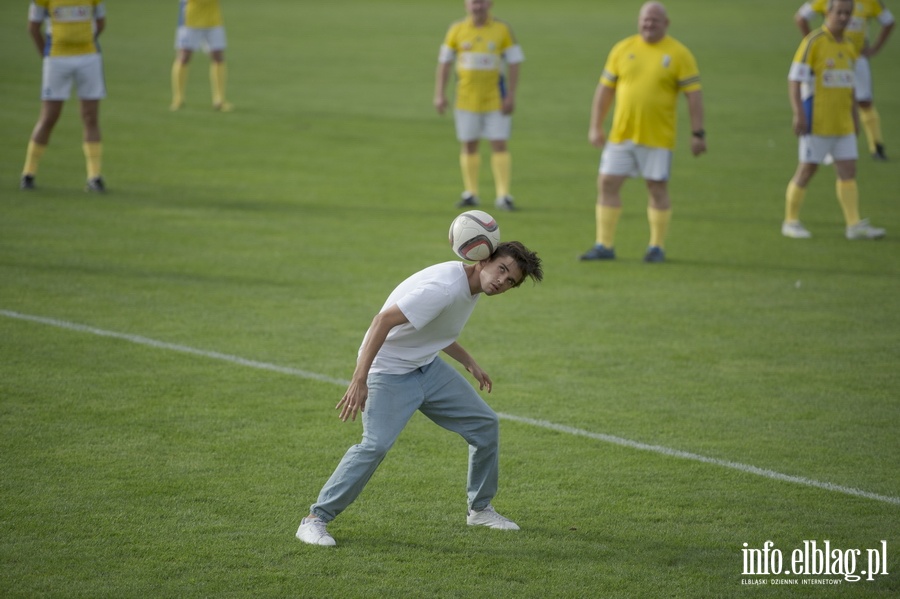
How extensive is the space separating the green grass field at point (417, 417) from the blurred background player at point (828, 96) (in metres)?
1.12

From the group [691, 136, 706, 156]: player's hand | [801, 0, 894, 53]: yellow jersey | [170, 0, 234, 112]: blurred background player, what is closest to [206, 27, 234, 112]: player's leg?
[170, 0, 234, 112]: blurred background player

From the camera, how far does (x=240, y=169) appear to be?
1742cm

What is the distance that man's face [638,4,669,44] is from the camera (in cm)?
1194

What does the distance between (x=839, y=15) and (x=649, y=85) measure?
102 inches

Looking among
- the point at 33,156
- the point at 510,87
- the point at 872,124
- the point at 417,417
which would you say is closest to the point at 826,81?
the point at 510,87

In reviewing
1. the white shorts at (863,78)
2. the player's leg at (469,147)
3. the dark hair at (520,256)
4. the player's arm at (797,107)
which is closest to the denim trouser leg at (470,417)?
the dark hair at (520,256)

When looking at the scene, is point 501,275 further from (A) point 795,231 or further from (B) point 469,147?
(B) point 469,147

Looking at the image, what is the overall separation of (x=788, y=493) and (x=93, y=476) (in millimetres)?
4151

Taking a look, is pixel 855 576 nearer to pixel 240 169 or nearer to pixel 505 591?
pixel 505 591

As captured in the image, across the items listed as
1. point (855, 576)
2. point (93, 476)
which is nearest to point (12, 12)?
point (93, 476)

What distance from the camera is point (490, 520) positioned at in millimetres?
6082

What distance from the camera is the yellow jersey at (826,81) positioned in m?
13.0

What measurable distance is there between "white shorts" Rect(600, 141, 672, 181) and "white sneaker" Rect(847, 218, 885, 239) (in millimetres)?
3022

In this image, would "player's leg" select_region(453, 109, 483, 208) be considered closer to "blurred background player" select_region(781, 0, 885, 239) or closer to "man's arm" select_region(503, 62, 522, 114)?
"man's arm" select_region(503, 62, 522, 114)
